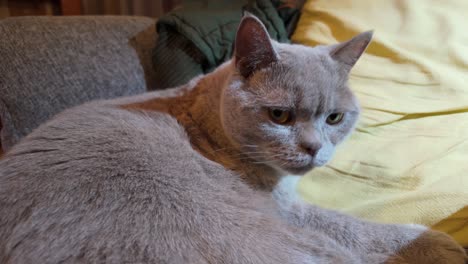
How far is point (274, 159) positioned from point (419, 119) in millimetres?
653

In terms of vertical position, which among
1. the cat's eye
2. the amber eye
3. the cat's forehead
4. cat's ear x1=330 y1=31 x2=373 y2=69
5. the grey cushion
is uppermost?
cat's ear x1=330 y1=31 x2=373 y2=69

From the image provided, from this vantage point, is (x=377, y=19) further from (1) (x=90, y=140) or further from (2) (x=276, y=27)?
(1) (x=90, y=140)

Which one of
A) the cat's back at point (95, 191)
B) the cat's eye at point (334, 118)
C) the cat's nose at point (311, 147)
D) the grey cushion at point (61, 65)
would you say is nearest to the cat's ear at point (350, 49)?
the cat's eye at point (334, 118)

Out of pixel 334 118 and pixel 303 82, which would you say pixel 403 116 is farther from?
pixel 303 82

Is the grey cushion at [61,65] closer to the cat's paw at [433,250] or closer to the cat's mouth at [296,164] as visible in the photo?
the cat's mouth at [296,164]

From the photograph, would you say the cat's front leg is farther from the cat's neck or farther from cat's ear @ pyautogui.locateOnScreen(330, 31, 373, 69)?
cat's ear @ pyautogui.locateOnScreen(330, 31, 373, 69)

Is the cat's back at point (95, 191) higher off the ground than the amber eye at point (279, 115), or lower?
lower

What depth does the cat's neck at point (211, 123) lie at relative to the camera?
0.93 meters

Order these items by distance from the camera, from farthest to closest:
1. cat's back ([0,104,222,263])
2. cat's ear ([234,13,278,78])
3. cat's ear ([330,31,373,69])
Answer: cat's ear ([330,31,373,69]), cat's ear ([234,13,278,78]), cat's back ([0,104,222,263])

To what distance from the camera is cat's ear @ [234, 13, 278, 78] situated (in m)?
0.82

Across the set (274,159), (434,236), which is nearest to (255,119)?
(274,159)

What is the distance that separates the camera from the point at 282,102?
2.83 ft

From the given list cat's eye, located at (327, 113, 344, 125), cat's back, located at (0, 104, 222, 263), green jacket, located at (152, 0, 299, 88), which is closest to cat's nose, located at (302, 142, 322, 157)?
cat's eye, located at (327, 113, 344, 125)

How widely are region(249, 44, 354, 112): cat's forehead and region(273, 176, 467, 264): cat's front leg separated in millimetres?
213
